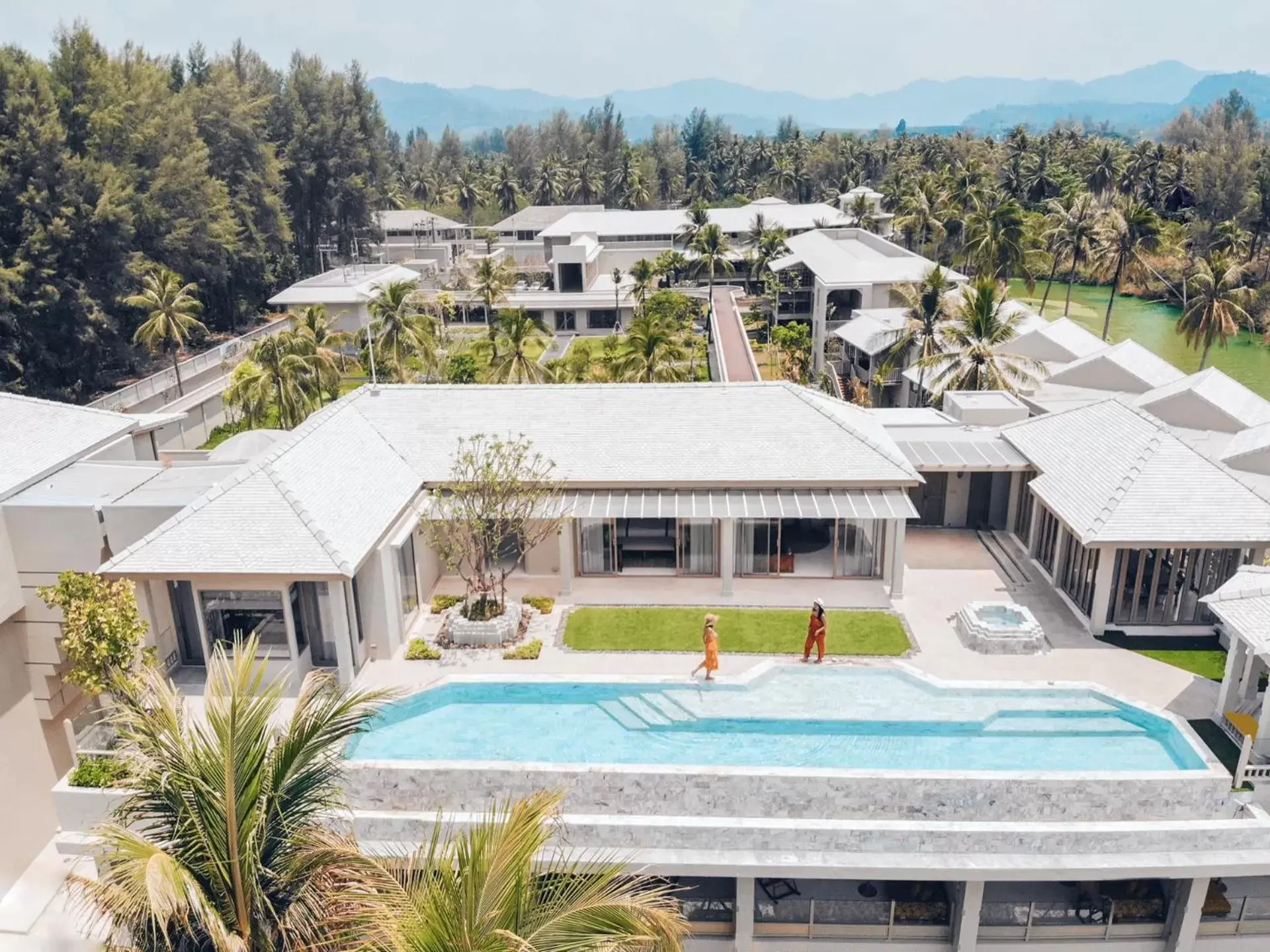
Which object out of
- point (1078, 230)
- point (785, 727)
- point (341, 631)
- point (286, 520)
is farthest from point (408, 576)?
point (1078, 230)

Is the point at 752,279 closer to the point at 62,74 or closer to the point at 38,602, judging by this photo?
the point at 62,74

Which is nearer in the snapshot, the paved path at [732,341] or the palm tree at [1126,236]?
the paved path at [732,341]

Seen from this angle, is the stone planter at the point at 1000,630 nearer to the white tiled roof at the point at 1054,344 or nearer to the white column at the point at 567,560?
the white column at the point at 567,560

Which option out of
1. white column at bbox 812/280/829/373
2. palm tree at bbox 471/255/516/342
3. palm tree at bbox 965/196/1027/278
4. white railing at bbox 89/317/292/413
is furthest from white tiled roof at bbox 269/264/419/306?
palm tree at bbox 965/196/1027/278

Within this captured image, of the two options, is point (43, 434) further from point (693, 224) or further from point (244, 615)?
point (693, 224)

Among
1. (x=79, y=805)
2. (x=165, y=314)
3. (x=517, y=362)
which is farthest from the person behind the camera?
(x=165, y=314)

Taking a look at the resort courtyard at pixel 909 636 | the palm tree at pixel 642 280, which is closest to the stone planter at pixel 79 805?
the resort courtyard at pixel 909 636

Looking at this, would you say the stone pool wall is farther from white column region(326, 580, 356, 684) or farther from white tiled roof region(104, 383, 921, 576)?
white tiled roof region(104, 383, 921, 576)
